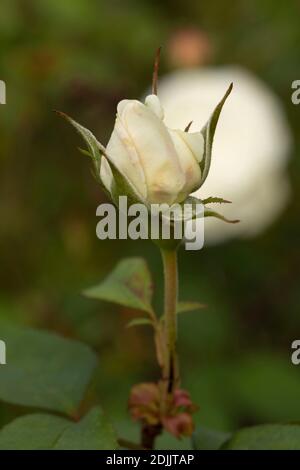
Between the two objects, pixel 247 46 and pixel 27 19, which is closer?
pixel 27 19

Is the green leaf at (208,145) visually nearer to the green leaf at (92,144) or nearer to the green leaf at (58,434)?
the green leaf at (92,144)

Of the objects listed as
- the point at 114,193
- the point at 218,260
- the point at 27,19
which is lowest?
the point at 114,193

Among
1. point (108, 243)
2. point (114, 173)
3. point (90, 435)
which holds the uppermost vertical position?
A: point (108, 243)

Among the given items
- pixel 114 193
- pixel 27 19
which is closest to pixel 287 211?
pixel 27 19

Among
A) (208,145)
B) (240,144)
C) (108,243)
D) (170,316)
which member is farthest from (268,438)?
(108,243)

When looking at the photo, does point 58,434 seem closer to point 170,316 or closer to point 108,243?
point 170,316

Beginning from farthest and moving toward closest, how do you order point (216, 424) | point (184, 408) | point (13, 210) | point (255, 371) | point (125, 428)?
point (13, 210), point (255, 371), point (216, 424), point (125, 428), point (184, 408)

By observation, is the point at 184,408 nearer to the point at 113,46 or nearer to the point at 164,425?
the point at 164,425
